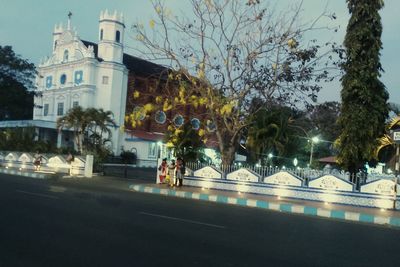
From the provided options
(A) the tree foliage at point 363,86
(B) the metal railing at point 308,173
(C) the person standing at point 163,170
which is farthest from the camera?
(C) the person standing at point 163,170

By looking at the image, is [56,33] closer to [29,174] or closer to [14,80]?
[14,80]

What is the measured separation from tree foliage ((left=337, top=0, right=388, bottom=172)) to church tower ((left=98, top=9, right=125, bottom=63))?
3461 centimetres

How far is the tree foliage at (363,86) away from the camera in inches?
824

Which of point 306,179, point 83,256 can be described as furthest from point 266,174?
point 83,256

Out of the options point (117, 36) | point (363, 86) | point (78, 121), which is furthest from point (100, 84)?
point (363, 86)

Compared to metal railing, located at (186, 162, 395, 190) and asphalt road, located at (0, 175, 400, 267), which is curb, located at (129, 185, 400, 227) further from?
metal railing, located at (186, 162, 395, 190)

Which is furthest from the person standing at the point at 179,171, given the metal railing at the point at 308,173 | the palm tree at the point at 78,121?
the palm tree at the point at 78,121

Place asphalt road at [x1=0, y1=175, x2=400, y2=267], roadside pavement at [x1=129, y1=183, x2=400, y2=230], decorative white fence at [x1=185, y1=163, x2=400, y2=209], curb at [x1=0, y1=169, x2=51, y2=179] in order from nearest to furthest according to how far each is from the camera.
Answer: asphalt road at [x1=0, y1=175, x2=400, y2=267] < roadside pavement at [x1=129, y1=183, x2=400, y2=230] < decorative white fence at [x1=185, y1=163, x2=400, y2=209] < curb at [x1=0, y1=169, x2=51, y2=179]

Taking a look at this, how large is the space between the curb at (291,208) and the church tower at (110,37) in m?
34.4

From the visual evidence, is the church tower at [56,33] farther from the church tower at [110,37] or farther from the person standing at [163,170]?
the person standing at [163,170]

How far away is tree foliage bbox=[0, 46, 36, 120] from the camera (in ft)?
171

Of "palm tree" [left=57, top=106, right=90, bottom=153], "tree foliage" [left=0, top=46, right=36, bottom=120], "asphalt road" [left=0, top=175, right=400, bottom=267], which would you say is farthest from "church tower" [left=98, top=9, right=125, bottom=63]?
"asphalt road" [left=0, top=175, right=400, bottom=267]

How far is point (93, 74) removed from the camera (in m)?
52.1

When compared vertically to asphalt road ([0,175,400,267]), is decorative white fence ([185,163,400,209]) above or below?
above
